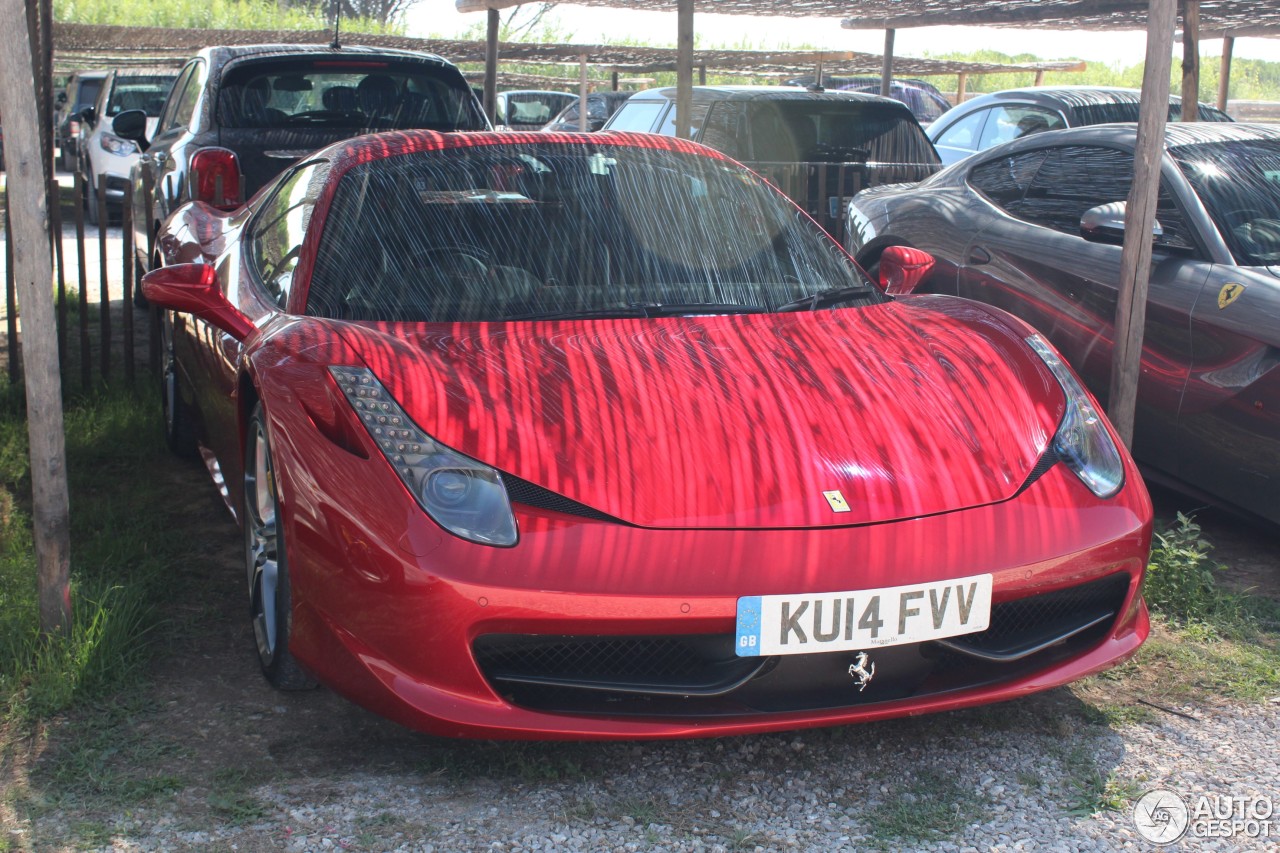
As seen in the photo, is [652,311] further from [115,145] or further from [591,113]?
[591,113]

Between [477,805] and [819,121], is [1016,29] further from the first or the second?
[477,805]

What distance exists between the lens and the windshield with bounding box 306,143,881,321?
10.5 ft

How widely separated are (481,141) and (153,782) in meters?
1.89

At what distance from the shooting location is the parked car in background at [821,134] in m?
8.20

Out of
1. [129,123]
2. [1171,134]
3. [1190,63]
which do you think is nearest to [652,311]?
[1171,134]

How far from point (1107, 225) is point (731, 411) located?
212cm

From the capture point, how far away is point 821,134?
822 cm

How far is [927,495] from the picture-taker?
255cm

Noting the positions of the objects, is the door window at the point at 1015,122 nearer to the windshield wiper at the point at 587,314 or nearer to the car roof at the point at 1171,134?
the car roof at the point at 1171,134

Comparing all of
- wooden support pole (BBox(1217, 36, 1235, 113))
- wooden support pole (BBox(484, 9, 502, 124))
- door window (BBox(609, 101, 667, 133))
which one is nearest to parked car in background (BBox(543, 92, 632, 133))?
wooden support pole (BBox(484, 9, 502, 124))

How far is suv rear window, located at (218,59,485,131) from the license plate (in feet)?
16.4

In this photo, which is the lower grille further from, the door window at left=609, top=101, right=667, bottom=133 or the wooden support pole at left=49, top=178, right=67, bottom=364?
the door window at left=609, top=101, right=667, bottom=133

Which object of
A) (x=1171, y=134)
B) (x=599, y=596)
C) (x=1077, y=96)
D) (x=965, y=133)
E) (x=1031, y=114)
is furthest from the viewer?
(x=965, y=133)

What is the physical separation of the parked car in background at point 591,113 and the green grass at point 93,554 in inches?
288
